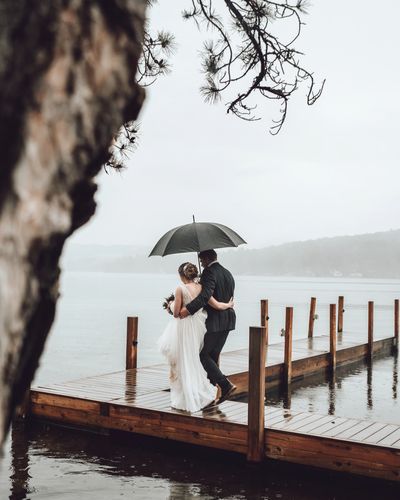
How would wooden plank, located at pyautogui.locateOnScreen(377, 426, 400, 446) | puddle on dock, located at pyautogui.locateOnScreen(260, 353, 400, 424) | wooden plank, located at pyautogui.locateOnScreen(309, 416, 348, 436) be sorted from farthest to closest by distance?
puddle on dock, located at pyautogui.locateOnScreen(260, 353, 400, 424) < wooden plank, located at pyautogui.locateOnScreen(309, 416, 348, 436) < wooden plank, located at pyautogui.locateOnScreen(377, 426, 400, 446)

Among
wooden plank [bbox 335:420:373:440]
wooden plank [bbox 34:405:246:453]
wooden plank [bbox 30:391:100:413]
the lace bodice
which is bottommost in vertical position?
wooden plank [bbox 34:405:246:453]

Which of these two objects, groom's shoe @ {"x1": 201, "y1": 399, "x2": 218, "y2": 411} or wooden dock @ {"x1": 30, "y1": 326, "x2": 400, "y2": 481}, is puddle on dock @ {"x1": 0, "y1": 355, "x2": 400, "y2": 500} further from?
groom's shoe @ {"x1": 201, "y1": 399, "x2": 218, "y2": 411}

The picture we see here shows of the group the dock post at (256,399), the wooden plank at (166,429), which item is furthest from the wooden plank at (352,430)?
the wooden plank at (166,429)

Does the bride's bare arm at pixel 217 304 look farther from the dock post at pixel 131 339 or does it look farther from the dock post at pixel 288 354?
the dock post at pixel 288 354

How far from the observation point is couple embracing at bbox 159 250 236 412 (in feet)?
21.9

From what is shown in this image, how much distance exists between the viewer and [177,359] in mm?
6879

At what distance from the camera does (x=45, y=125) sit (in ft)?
2.36

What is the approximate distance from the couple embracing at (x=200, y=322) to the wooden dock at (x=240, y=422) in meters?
0.46

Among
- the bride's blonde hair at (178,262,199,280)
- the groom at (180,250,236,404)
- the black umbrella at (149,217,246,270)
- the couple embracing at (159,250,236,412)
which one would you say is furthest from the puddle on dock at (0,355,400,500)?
the black umbrella at (149,217,246,270)

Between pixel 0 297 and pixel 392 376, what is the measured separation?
17.5 m

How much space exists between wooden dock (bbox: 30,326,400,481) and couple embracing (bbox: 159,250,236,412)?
46 cm

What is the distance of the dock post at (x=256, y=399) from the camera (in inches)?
259

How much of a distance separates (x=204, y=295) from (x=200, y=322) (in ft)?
1.44

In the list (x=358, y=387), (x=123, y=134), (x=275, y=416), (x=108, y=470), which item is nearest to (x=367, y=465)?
(x=275, y=416)
